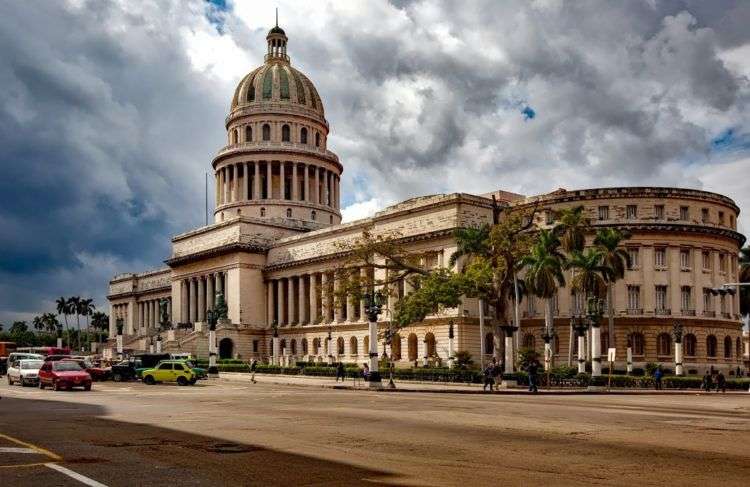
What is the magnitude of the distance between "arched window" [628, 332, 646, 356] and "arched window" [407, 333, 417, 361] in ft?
68.4

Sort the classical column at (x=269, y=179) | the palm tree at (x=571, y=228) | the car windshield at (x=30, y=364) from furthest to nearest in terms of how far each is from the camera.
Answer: the classical column at (x=269, y=179) < the palm tree at (x=571, y=228) < the car windshield at (x=30, y=364)

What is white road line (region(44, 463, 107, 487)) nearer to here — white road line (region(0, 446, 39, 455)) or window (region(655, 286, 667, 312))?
white road line (region(0, 446, 39, 455))

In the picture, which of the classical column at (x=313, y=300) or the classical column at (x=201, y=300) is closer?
the classical column at (x=313, y=300)

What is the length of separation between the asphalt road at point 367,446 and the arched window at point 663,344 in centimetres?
4583

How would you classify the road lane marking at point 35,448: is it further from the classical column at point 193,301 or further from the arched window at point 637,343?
the classical column at point 193,301

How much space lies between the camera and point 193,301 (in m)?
112

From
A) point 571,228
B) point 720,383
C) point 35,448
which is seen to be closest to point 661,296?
point 571,228

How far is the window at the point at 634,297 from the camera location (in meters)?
74.2

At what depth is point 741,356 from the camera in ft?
259

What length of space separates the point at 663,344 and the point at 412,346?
78.6 feet

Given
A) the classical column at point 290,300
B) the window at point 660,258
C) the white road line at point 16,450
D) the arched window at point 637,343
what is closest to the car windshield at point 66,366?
the white road line at point 16,450

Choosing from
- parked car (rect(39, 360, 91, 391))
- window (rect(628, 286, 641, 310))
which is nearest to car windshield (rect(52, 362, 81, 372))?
parked car (rect(39, 360, 91, 391))

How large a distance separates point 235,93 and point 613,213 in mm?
69609

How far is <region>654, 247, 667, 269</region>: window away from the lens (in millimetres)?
74625
